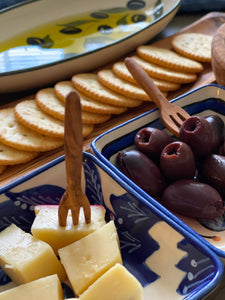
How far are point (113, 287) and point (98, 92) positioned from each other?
639 millimetres

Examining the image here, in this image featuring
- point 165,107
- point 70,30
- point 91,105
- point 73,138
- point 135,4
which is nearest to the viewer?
point 73,138

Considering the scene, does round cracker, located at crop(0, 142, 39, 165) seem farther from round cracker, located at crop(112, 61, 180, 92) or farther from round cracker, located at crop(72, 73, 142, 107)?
round cracker, located at crop(112, 61, 180, 92)

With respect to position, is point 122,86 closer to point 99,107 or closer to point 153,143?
point 99,107

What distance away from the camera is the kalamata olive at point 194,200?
733 mm

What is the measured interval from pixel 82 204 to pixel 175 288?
198 mm

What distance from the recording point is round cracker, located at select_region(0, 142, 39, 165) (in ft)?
3.12

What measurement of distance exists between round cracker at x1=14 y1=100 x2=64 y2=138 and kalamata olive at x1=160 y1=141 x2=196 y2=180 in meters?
0.31

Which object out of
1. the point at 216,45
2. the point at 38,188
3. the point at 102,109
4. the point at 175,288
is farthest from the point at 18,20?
the point at 175,288

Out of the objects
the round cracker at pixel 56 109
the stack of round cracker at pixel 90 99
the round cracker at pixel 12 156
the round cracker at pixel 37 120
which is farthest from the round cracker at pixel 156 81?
the round cracker at pixel 12 156

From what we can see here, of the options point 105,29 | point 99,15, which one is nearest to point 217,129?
point 105,29

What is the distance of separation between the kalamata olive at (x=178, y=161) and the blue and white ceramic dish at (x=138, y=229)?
0.11 metres

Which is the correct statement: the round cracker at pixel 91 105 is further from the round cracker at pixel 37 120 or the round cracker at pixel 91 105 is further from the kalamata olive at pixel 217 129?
the kalamata olive at pixel 217 129

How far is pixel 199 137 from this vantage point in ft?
2.66

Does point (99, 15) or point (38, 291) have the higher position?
point (99, 15)
